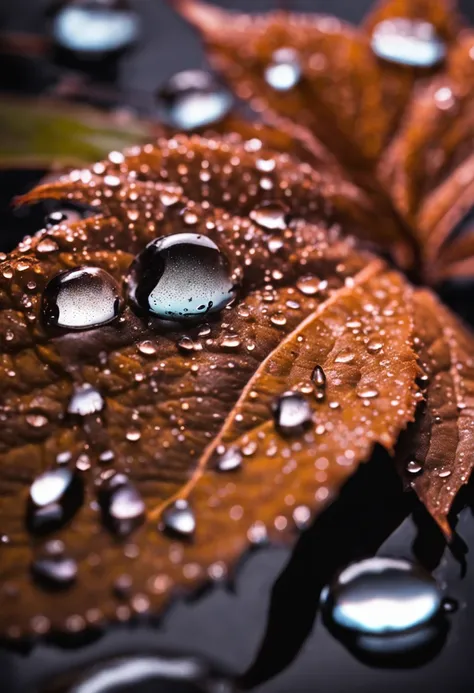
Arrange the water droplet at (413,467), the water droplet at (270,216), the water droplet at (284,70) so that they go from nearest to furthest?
the water droplet at (413,467)
the water droplet at (270,216)
the water droplet at (284,70)

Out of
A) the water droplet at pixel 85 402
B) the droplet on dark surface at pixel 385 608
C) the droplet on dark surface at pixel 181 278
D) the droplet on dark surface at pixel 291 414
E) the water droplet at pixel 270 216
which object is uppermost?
the water droplet at pixel 270 216

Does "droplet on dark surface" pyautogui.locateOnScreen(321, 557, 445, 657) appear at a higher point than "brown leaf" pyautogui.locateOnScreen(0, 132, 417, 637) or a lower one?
lower

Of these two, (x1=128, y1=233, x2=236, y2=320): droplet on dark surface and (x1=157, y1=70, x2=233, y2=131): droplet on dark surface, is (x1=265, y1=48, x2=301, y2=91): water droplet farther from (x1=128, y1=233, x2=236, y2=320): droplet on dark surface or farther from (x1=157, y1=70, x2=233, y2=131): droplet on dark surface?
(x1=128, y1=233, x2=236, y2=320): droplet on dark surface

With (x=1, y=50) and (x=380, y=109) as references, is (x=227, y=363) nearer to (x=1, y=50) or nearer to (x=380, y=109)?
(x=380, y=109)

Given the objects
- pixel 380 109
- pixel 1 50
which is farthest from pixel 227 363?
pixel 1 50

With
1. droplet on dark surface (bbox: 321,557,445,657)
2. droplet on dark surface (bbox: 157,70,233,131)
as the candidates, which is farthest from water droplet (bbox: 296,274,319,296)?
droplet on dark surface (bbox: 157,70,233,131)

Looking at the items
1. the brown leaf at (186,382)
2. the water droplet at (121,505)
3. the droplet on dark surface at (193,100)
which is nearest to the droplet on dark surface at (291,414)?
the brown leaf at (186,382)

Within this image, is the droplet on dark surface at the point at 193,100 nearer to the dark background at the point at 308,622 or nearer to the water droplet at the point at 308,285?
the water droplet at the point at 308,285
